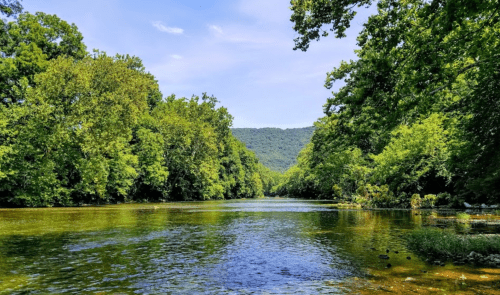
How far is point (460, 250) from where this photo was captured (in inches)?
A: 480

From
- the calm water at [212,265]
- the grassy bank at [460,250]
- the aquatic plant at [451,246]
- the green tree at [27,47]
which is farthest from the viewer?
the green tree at [27,47]

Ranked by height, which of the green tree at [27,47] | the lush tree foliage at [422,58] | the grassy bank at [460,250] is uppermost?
the green tree at [27,47]

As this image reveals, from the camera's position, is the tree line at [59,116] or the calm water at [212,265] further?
the tree line at [59,116]

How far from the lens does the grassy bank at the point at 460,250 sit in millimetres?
11500

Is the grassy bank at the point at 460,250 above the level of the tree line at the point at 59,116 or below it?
below

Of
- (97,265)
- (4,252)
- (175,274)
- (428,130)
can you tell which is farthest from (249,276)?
(428,130)

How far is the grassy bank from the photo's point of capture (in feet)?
37.7

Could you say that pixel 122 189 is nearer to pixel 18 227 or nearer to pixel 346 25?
pixel 18 227

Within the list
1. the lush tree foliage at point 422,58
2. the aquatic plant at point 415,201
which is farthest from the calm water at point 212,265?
the aquatic plant at point 415,201

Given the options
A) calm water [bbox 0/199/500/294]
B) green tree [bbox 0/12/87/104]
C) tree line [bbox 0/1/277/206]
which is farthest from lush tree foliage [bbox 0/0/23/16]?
green tree [bbox 0/12/87/104]

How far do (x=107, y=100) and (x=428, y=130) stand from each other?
38.0 m

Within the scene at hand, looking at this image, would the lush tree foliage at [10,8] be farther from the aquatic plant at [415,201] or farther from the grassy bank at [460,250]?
the aquatic plant at [415,201]

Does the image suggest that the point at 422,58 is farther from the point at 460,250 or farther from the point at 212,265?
the point at 212,265

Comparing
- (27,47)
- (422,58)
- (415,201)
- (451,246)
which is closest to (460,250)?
(451,246)
